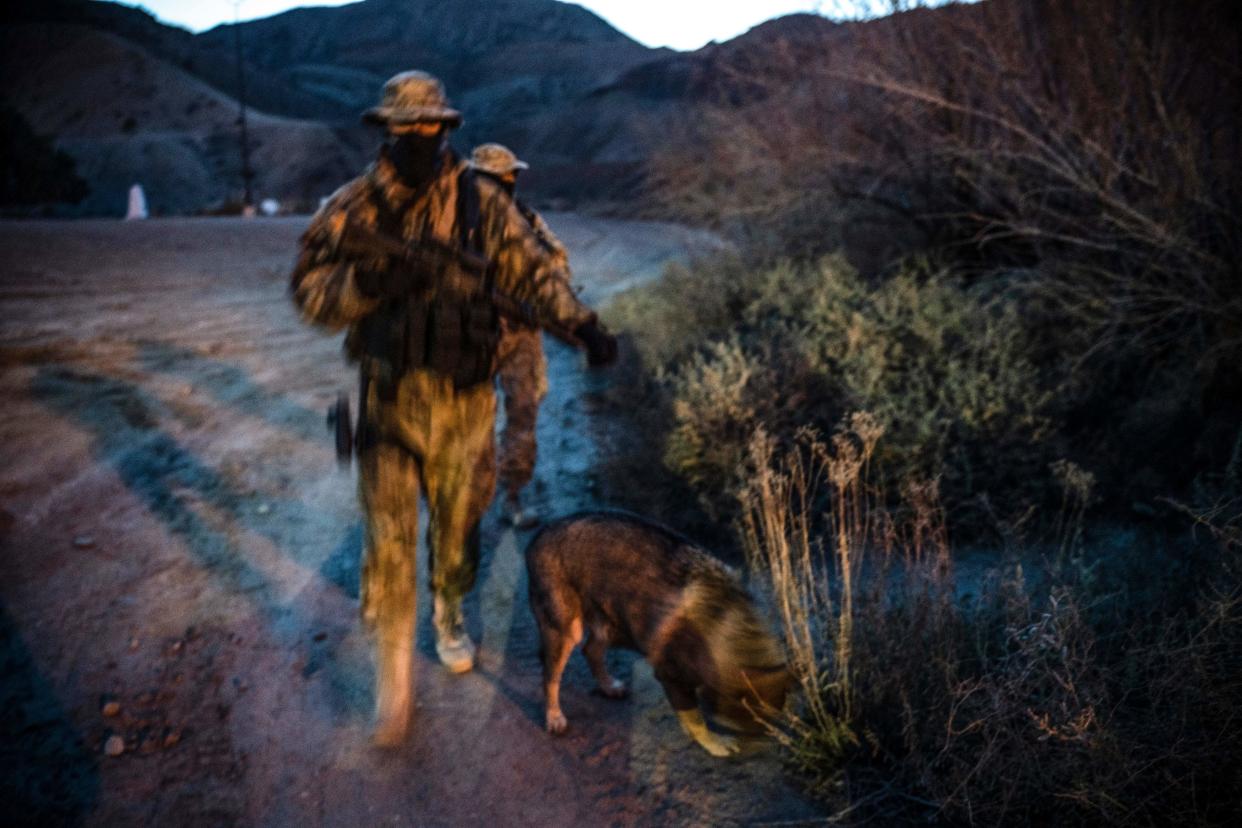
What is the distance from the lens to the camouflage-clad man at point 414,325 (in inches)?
108

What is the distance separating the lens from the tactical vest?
277 cm

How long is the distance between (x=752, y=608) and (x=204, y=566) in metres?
2.92

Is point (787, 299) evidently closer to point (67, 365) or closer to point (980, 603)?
point (980, 603)

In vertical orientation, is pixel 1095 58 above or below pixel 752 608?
above

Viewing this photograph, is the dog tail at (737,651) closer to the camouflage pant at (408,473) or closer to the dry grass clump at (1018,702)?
the dry grass clump at (1018,702)

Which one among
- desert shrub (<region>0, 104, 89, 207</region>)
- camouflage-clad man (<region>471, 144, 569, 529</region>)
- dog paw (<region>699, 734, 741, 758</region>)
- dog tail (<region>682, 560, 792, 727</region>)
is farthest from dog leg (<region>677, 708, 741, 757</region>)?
desert shrub (<region>0, 104, 89, 207</region>)

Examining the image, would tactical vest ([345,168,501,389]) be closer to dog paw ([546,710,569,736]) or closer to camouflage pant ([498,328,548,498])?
dog paw ([546,710,569,736])

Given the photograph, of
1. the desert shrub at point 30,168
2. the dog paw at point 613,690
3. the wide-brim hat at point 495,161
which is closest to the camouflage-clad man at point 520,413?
the wide-brim hat at point 495,161

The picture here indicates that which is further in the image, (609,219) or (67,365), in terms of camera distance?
(609,219)

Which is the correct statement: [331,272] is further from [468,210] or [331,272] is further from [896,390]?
[896,390]

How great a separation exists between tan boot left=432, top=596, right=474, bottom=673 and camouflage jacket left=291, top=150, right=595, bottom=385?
1.02m

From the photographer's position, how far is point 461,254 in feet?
8.99

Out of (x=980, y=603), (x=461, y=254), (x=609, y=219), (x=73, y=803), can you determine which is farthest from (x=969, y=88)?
(x=609, y=219)

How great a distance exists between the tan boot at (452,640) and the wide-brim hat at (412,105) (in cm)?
184
